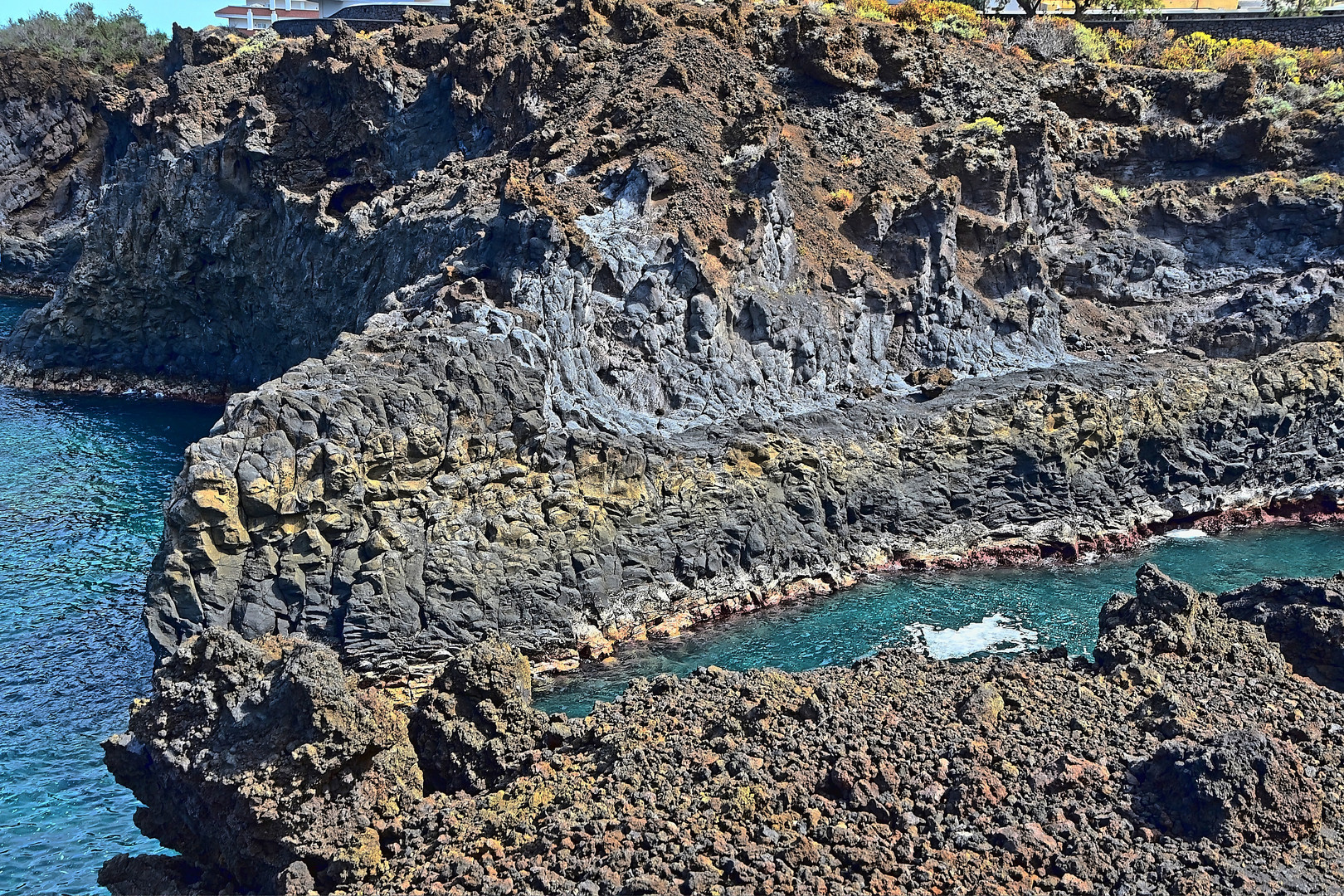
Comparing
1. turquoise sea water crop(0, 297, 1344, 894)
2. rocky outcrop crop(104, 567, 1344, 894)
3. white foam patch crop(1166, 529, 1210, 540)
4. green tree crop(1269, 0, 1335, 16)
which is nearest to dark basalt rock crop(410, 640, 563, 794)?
Answer: rocky outcrop crop(104, 567, 1344, 894)

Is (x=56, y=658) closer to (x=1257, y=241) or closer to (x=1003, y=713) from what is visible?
(x=1003, y=713)

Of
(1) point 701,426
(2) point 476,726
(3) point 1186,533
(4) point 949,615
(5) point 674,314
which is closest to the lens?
(2) point 476,726

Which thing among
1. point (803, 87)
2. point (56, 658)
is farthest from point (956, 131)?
point (56, 658)

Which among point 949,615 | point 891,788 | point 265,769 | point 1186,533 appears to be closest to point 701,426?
point 949,615

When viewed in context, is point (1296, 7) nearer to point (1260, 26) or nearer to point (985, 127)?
point (1260, 26)

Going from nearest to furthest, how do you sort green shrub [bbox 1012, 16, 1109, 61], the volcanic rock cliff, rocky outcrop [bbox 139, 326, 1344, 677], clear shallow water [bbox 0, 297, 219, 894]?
clear shallow water [bbox 0, 297, 219, 894] → rocky outcrop [bbox 139, 326, 1344, 677] → the volcanic rock cliff → green shrub [bbox 1012, 16, 1109, 61]

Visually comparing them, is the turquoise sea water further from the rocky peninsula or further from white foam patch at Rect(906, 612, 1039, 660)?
the rocky peninsula
